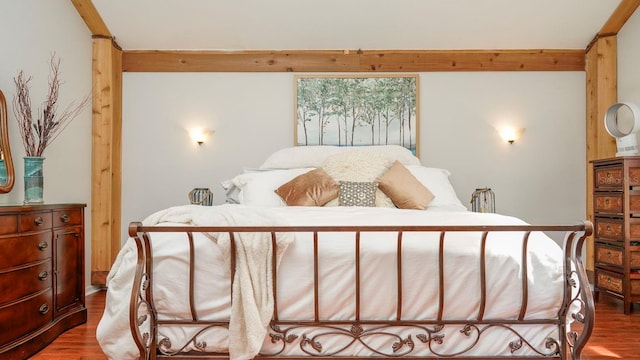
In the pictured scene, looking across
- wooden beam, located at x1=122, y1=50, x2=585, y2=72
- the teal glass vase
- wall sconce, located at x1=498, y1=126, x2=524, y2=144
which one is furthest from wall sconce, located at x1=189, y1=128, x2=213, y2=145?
wall sconce, located at x1=498, y1=126, x2=524, y2=144

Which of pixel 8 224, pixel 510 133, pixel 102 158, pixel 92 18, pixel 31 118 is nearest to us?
pixel 8 224

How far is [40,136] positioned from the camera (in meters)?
2.69

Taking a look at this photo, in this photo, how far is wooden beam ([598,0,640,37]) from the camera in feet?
11.2

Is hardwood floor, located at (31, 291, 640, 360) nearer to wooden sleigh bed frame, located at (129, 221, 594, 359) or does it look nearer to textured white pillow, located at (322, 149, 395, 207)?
wooden sleigh bed frame, located at (129, 221, 594, 359)

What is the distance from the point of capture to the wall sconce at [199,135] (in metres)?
3.92

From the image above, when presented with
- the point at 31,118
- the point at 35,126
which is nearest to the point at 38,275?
the point at 35,126

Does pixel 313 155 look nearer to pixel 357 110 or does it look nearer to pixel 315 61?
pixel 357 110

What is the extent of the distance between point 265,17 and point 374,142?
1477 millimetres

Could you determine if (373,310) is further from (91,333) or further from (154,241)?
(91,333)

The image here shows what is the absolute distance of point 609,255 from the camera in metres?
3.10

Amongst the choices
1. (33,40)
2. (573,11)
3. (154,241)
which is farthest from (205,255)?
(573,11)

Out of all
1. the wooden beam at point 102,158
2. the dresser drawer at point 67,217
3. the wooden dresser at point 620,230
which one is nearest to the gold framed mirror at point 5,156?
the dresser drawer at point 67,217

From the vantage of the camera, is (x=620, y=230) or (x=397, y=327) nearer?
(x=397, y=327)

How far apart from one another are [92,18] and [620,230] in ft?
14.8
